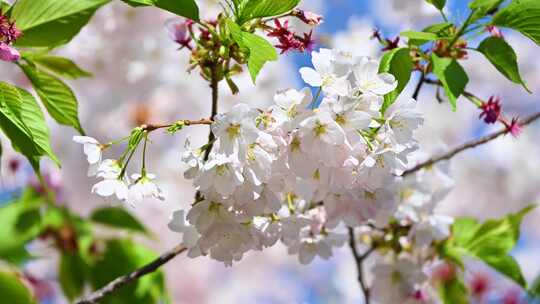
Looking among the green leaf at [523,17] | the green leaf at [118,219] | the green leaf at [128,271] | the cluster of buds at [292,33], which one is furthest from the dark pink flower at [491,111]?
the green leaf at [118,219]

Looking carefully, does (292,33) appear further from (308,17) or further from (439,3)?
(439,3)

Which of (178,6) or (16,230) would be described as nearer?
(178,6)

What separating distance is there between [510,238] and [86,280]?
0.78 meters

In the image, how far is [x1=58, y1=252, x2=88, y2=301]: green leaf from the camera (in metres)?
1.50

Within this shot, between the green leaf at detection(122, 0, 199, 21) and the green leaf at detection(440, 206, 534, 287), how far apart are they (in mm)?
638

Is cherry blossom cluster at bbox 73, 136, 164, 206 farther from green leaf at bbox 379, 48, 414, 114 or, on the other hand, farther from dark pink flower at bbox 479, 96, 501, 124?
dark pink flower at bbox 479, 96, 501, 124

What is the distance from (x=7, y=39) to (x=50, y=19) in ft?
0.48

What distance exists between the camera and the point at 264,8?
0.76 metres

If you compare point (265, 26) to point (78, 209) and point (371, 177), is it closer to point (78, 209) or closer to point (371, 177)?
point (371, 177)

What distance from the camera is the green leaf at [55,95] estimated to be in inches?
36.6

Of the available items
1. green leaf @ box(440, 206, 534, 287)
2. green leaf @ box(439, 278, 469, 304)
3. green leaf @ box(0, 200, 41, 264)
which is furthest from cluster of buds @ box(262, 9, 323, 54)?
green leaf @ box(0, 200, 41, 264)

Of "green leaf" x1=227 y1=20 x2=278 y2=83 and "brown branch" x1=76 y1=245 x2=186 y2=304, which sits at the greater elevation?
"green leaf" x1=227 y1=20 x2=278 y2=83

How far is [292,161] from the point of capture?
75 cm

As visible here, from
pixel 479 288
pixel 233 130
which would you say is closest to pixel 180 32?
pixel 233 130
